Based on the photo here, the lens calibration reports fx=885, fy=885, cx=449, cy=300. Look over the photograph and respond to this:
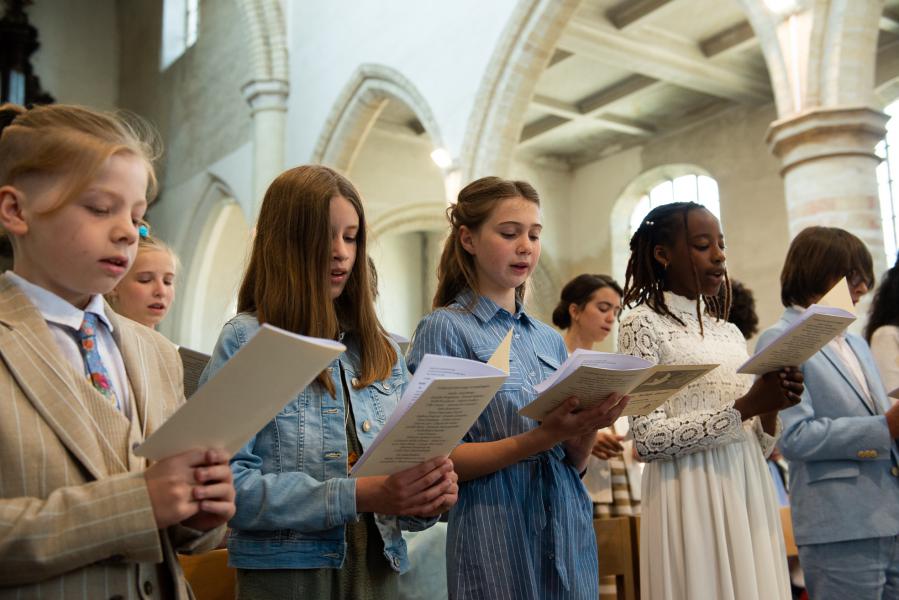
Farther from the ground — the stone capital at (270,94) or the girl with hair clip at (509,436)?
the stone capital at (270,94)

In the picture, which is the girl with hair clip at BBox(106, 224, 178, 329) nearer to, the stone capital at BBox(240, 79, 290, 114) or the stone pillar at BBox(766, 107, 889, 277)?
the stone pillar at BBox(766, 107, 889, 277)

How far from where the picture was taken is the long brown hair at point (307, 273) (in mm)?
1812

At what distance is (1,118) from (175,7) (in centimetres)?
1616

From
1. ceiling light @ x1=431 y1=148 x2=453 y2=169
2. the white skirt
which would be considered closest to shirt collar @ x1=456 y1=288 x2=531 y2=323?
the white skirt

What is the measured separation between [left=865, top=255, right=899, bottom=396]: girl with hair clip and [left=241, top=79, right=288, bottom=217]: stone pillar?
9.97m

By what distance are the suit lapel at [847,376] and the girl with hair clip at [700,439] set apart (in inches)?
17.2

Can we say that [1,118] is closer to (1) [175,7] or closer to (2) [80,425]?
(2) [80,425]

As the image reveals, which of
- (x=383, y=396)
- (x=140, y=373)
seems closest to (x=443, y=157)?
(x=383, y=396)

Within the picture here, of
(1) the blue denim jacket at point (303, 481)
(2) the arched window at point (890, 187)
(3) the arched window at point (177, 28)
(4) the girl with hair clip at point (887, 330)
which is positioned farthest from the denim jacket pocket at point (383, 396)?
(3) the arched window at point (177, 28)

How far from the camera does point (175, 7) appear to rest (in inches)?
640

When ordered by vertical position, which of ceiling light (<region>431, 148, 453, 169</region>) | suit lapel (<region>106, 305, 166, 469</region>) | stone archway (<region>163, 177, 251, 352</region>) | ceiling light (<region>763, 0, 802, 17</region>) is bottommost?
suit lapel (<region>106, 305, 166, 469</region>)

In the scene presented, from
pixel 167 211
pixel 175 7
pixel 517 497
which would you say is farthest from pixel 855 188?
pixel 175 7

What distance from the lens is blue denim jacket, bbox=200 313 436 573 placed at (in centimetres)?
161

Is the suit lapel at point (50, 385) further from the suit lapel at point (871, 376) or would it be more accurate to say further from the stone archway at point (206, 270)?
the stone archway at point (206, 270)
